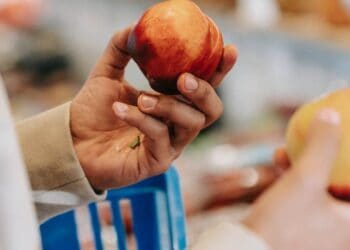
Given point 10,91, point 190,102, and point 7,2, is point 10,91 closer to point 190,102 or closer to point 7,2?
point 7,2

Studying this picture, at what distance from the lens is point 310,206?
2.11ft

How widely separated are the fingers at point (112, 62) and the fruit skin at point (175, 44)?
0.15 meters

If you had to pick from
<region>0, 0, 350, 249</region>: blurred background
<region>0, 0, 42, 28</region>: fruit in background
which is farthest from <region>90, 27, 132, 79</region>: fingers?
<region>0, 0, 42, 28</region>: fruit in background

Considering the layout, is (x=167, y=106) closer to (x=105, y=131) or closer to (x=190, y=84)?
(x=190, y=84)

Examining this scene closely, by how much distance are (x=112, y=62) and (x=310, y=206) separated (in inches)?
→ 15.1

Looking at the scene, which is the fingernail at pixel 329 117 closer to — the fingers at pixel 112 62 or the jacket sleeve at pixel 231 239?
the jacket sleeve at pixel 231 239

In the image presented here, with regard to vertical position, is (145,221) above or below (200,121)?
below

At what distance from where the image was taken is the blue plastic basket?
1044 millimetres

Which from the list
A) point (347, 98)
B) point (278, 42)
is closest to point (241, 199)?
point (278, 42)

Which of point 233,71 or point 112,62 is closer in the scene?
point 112,62

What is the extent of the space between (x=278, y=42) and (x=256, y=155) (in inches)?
21.1

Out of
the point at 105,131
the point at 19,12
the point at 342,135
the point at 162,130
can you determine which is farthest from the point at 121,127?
the point at 19,12

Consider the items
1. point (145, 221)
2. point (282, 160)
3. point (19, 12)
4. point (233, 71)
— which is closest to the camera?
point (282, 160)

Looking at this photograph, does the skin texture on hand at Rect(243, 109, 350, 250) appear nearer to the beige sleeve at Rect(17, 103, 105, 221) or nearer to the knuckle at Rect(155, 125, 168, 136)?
the knuckle at Rect(155, 125, 168, 136)
